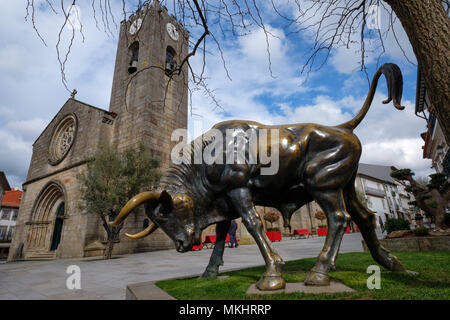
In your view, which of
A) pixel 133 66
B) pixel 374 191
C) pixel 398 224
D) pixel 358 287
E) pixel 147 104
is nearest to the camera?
pixel 358 287

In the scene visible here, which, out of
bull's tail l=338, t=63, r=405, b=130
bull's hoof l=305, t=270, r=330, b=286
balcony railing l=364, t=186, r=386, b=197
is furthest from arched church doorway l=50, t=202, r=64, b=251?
balcony railing l=364, t=186, r=386, b=197

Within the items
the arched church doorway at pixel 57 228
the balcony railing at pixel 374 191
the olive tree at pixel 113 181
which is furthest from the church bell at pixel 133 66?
the balcony railing at pixel 374 191

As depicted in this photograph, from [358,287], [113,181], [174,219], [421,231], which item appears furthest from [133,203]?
[113,181]

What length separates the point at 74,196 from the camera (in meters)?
14.9

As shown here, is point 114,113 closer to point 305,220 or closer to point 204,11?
point 204,11

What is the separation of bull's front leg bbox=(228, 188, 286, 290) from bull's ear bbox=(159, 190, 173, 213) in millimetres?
662

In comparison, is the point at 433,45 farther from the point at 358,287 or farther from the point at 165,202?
the point at 165,202

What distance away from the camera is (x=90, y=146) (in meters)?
15.8

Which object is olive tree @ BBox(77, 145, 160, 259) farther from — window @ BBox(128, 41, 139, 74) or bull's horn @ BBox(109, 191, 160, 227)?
bull's horn @ BBox(109, 191, 160, 227)

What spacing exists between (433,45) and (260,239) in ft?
7.39

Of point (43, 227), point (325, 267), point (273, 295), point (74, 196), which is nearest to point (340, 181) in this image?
point (325, 267)

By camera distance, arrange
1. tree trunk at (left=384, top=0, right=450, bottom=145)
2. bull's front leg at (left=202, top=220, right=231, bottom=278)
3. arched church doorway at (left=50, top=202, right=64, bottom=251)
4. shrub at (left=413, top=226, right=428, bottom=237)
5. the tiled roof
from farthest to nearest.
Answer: the tiled roof, arched church doorway at (left=50, top=202, right=64, bottom=251), shrub at (left=413, top=226, right=428, bottom=237), bull's front leg at (left=202, top=220, right=231, bottom=278), tree trunk at (left=384, top=0, right=450, bottom=145)

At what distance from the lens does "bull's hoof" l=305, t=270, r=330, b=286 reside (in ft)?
7.99

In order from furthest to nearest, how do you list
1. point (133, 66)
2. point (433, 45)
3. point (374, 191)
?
point (374, 191)
point (133, 66)
point (433, 45)
